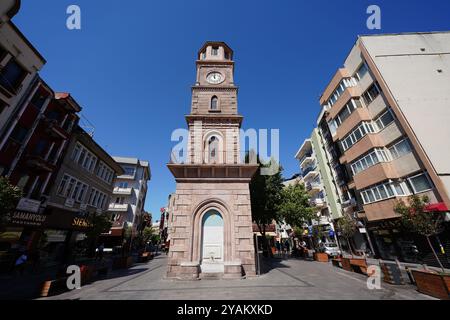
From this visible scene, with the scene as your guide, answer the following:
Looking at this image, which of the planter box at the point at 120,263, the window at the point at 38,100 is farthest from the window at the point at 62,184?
the planter box at the point at 120,263

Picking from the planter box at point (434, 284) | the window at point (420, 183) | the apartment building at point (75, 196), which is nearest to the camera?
the planter box at point (434, 284)

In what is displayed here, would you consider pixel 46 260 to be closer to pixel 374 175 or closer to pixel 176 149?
pixel 176 149

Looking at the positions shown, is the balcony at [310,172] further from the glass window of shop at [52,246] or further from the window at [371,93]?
the glass window of shop at [52,246]

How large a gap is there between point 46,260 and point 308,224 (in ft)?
142

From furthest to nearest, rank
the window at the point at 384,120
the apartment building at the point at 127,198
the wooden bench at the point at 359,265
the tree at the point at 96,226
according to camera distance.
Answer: the apartment building at the point at 127,198
the window at the point at 384,120
the tree at the point at 96,226
the wooden bench at the point at 359,265

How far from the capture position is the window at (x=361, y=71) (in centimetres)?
2391

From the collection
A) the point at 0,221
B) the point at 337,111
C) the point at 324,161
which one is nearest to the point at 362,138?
the point at 337,111

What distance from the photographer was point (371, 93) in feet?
76.5

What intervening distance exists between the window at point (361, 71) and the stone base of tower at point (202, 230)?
22.2m

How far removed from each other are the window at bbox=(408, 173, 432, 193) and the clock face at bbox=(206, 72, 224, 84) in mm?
20578

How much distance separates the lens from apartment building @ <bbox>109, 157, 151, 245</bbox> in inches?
1523

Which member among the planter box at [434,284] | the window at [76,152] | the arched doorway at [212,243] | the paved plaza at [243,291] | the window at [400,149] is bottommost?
the paved plaza at [243,291]

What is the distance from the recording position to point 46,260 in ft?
64.7

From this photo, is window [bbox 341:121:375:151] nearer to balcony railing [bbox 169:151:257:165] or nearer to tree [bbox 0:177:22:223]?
balcony railing [bbox 169:151:257:165]
